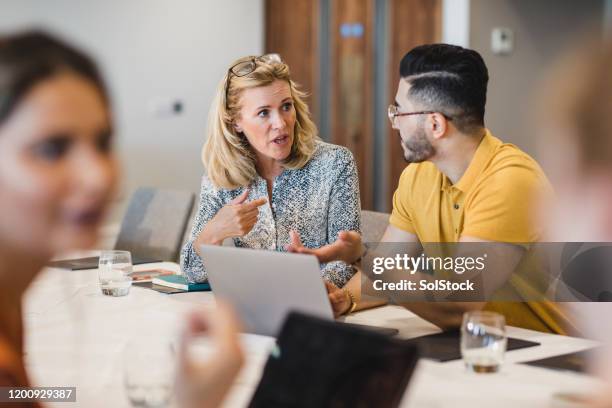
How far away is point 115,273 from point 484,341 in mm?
1214

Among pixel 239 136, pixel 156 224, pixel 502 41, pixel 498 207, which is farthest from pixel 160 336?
pixel 502 41

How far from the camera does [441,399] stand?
132 cm

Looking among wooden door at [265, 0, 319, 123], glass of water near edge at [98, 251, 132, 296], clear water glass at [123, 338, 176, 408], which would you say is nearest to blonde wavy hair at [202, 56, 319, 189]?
glass of water near edge at [98, 251, 132, 296]

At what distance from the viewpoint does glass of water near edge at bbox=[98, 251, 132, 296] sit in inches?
89.7

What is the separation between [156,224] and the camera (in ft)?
11.8

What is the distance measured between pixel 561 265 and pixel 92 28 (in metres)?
3.75

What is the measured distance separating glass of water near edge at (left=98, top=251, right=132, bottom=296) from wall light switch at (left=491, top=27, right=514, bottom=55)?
12.7 feet

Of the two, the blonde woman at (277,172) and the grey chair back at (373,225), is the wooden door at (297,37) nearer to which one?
the grey chair back at (373,225)

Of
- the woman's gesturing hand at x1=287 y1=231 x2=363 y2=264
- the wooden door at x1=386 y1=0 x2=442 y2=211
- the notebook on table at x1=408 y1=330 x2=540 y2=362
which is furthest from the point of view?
the wooden door at x1=386 y1=0 x2=442 y2=211

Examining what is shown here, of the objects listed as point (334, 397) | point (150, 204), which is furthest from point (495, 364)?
point (150, 204)

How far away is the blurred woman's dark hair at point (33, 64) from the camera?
635 mm

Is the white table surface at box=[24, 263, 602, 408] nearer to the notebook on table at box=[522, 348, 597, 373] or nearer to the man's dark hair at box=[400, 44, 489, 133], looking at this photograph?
the notebook on table at box=[522, 348, 597, 373]

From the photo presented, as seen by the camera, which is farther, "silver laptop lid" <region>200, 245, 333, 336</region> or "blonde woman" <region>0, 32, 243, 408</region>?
"silver laptop lid" <region>200, 245, 333, 336</region>

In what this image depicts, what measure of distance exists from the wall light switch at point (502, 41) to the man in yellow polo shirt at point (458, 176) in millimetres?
3368
